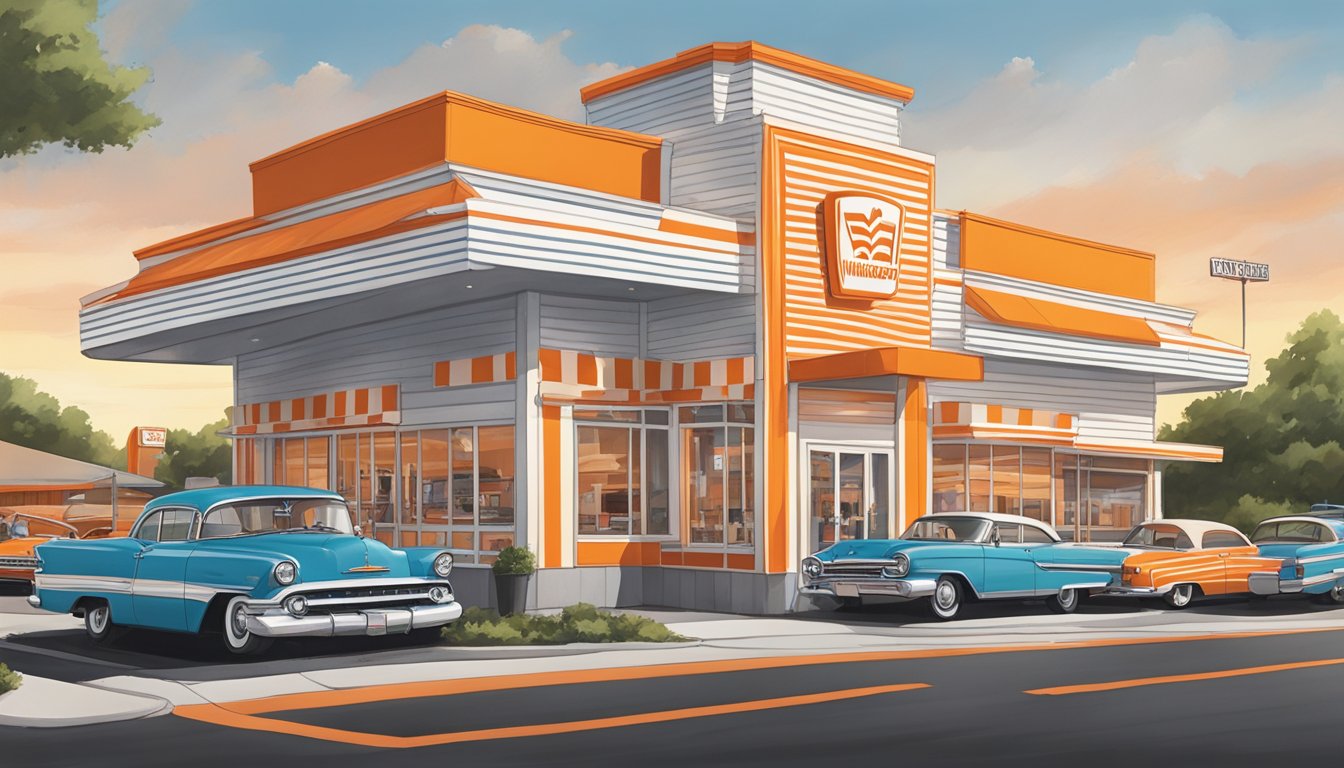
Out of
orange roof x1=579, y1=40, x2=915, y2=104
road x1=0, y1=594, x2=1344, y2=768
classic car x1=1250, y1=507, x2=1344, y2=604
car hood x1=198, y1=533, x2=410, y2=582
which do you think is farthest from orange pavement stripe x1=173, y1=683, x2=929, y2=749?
orange roof x1=579, y1=40, x2=915, y2=104

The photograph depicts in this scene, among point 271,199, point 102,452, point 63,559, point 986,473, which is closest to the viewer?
point 63,559

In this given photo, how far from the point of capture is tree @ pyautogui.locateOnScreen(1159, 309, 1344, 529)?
167 feet

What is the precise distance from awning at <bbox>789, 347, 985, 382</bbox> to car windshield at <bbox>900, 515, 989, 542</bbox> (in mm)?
2185

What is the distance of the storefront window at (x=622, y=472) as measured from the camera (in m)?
21.6

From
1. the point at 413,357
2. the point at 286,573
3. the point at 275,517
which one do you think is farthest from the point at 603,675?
the point at 413,357

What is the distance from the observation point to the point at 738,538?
2158 cm

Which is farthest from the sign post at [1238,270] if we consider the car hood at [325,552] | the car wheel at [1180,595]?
the car hood at [325,552]

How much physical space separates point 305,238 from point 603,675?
10303 mm

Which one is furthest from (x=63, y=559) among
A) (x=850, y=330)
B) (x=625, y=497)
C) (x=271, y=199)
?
(x=850, y=330)

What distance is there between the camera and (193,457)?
9581 cm

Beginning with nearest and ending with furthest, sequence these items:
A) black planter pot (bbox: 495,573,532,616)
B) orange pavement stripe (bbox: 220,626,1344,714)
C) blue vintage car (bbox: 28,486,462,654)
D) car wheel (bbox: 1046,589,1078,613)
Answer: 1. orange pavement stripe (bbox: 220,626,1344,714)
2. blue vintage car (bbox: 28,486,462,654)
3. black planter pot (bbox: 495,573,532,616)
4. car wheel (bbox: 1046,589,1078,613)

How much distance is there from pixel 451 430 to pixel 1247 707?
1384cm

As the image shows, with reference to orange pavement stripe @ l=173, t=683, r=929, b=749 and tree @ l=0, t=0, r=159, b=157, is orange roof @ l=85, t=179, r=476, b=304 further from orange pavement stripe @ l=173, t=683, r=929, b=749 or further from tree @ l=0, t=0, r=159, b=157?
orange pavement stripe @ l=173, t=683, r=929, b=749

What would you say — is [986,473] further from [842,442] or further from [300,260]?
[300,260]
